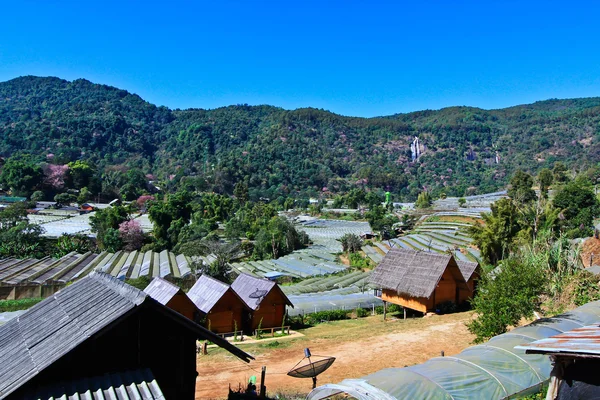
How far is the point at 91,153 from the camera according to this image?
12812 centimetres

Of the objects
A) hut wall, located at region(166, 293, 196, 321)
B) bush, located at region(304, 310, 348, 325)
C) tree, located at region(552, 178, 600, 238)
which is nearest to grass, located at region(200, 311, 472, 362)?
bush, located at region(304, 310, 348, 325)

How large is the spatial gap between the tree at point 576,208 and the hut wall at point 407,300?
15.9 meters

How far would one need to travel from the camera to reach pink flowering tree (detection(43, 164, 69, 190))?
77.6m

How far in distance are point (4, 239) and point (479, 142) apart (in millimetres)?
135670

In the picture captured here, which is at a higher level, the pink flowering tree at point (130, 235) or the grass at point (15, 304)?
the pink flowering tree at point (130, 235)

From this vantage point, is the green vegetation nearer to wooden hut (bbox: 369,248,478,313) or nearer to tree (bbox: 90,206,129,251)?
wooden hut (bbox: 369,248,478,313)

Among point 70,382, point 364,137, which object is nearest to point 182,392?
point 70,382

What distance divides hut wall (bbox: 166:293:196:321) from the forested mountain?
80.4 metres

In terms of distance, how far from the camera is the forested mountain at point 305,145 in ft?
366

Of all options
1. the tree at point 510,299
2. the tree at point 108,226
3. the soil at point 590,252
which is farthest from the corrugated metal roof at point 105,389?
the tree at point 108,226

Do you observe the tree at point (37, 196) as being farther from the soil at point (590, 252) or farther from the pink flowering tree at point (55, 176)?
the soil at point (590, 252)

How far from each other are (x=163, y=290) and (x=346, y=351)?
7416 millimetres

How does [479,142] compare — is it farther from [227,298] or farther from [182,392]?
[182,392]

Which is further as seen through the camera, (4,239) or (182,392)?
(4,239)
